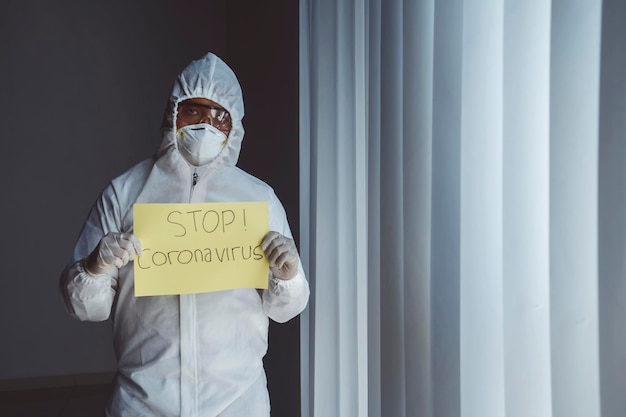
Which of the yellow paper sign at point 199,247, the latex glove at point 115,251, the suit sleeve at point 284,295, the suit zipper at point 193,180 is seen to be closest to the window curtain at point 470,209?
the suit sleeve at point 284,295

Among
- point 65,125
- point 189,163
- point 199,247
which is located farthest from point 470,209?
point 65,125

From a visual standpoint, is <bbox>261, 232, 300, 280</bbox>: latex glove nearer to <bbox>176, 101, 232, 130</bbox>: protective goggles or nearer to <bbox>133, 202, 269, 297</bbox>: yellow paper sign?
<bbox>133, 202, 269, 297</bbox>: yellow paper sign

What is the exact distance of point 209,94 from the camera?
1131 millimetres

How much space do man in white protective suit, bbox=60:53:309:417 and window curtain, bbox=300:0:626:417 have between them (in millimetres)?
A: 229

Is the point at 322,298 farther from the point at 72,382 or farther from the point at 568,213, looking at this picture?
the point at 72,382

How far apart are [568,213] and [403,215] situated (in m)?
0.40

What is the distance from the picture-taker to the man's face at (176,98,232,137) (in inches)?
44.4

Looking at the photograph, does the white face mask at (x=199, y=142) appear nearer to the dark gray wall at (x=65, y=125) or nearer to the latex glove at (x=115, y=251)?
the latex glove at (x=115, y=251)

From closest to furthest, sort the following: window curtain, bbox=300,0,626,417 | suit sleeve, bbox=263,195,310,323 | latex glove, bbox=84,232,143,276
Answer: window curtain, bbox=300,0,626,417
latex glove, bbox=84,232,143,276
suit sleeve, bbox=263,195,310,323

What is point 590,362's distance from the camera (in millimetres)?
604

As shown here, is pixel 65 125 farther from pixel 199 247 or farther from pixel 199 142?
pixel 199 247

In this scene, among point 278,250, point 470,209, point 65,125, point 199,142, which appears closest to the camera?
point 470,209

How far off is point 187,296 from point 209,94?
0.45 meters

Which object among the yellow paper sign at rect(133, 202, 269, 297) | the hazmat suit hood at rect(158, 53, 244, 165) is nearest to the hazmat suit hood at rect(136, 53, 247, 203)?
the hazmat suit hood at rect(158, 53, 244, 165)
